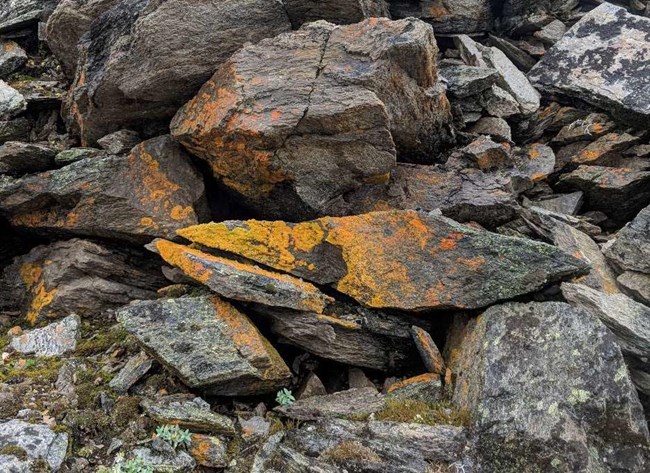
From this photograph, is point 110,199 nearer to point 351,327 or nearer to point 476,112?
point 351,327

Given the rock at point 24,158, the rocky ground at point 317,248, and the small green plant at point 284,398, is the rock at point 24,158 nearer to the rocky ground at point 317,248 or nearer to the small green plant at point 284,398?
the rocky ground at point 317,248

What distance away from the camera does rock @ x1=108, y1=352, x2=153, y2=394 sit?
9857mm

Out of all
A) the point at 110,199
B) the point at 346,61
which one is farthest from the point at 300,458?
the point at 346,61

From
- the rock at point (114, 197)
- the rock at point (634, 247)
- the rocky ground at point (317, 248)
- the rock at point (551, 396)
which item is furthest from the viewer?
the rock at point (114, 197)

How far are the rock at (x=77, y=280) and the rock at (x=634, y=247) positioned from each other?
407 inches

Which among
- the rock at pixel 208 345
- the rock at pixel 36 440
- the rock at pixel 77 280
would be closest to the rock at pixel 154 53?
the rock at pixel 77 280

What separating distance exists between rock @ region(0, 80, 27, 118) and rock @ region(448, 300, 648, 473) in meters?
13.2

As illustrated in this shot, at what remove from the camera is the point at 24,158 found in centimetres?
1303

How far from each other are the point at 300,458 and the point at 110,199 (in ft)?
24.7

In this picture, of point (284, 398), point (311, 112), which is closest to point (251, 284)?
point (284, 398)

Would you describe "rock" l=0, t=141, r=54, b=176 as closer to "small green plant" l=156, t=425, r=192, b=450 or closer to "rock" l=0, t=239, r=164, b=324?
"rock" l=0, t=239, r=164, b=324

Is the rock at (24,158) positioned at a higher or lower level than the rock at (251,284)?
higher

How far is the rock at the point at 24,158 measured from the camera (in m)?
12.9

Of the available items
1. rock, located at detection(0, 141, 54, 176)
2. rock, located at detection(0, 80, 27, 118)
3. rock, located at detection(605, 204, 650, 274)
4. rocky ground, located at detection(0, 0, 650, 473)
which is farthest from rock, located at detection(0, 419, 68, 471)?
rock, located at detection(605, 204, 650, 274)
